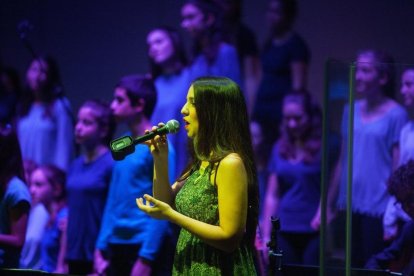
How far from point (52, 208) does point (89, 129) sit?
2.26 ft

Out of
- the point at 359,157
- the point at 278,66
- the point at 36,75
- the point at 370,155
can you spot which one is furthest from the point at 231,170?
the point at 36,75

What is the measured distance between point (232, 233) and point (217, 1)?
10.4ft

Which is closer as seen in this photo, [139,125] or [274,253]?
[274,253]

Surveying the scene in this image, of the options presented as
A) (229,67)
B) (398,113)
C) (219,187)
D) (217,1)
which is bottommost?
(219,187)

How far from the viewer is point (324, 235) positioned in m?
2.67

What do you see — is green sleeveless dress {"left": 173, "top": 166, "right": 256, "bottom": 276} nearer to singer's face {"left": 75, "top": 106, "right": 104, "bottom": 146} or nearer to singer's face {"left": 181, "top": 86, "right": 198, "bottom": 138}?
singer's face {"left": 181, "top": 86, "right": 198, "bottom": 138}

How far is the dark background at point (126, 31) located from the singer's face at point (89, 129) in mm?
118

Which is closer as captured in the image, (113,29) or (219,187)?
(219,187)

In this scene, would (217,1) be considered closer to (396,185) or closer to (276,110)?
(276,110)

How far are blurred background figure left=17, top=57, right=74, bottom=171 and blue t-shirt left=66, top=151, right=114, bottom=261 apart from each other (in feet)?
0.64

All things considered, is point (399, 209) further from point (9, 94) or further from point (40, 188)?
point (9, 94)

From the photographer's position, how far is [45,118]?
19.3 feet

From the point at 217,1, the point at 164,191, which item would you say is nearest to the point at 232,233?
the point at 164,191

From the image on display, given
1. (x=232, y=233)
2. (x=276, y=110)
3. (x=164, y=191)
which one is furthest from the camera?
(x=276, y=110)
